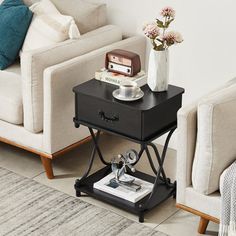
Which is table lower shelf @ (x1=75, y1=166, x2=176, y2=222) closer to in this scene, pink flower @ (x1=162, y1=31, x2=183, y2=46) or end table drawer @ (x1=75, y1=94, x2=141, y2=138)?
end table drawer @ (x1=75, y1=94, x2=141, y2=138)

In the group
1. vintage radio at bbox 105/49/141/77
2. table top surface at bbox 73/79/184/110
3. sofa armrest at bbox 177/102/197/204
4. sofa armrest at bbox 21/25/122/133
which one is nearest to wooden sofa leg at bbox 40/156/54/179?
sofa armrest at bbox 21/25/122/133

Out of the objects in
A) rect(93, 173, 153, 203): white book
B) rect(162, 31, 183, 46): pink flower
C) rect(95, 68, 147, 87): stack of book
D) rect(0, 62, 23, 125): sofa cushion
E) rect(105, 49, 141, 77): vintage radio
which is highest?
rect(162, 31, 183, 46): pink flower

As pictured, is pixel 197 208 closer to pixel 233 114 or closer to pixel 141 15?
pixel 233 114

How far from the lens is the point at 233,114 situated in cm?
265

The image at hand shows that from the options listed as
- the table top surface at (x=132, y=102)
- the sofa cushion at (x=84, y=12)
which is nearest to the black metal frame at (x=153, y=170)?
the table top surface at (x=132, y=102)

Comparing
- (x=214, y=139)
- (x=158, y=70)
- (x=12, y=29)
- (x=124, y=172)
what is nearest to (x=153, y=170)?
(x=124, y=172)

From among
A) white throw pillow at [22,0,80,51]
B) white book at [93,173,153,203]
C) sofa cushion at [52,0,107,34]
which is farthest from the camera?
sofa cushion at [52,0,107,34]

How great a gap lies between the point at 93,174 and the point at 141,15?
3.28ft

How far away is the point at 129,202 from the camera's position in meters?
3.06

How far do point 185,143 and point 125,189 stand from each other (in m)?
0.53

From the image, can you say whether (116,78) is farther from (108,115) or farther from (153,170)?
(153,170)

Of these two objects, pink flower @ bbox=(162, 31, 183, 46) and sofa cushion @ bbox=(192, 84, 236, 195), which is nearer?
sofa cushion @ bbox=(192, 84, 236, 195)

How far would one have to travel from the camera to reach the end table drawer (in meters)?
2.88

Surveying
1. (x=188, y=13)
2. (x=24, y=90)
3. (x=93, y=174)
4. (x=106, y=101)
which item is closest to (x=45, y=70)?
(x=24, y=90)
